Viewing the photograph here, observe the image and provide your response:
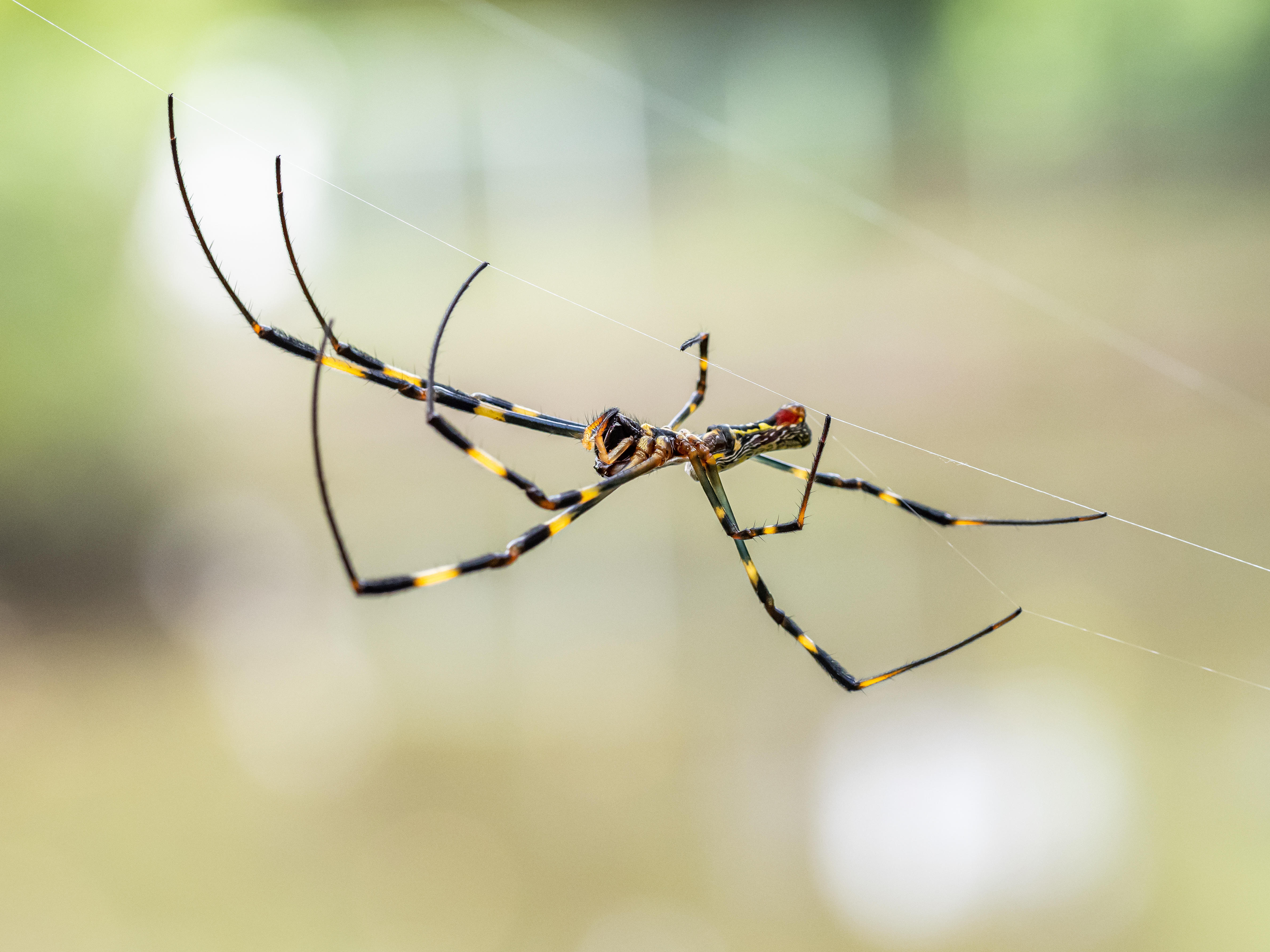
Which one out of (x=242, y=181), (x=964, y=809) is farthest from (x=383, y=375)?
(x=242, y=181)

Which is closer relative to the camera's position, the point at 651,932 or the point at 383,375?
the point at 383,375

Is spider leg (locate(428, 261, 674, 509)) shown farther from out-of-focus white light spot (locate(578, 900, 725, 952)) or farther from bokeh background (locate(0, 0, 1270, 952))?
out-of-focus white light spot (locate(578, 900, 725, 952))

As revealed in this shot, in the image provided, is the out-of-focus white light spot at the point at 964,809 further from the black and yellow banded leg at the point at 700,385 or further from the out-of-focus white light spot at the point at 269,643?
the black and yellow banded leg at the point at 700,385

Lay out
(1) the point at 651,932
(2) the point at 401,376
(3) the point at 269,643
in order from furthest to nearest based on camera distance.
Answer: (3) the point at 269,643 → (1) the point at 651,932 → (2) the point at 401,376

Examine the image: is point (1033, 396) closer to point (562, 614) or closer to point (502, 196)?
point (562, 614)

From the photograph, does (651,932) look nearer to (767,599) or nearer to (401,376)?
(767,599)

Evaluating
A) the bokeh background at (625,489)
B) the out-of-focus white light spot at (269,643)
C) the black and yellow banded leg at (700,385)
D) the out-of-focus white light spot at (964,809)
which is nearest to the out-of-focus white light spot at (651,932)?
the bokeh background at (625,489)

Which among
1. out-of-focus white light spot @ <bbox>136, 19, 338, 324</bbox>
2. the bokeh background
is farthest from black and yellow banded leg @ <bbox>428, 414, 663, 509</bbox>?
out-of-focus white light spot @ <bbox>136, 19, 338, 324</bbox>
